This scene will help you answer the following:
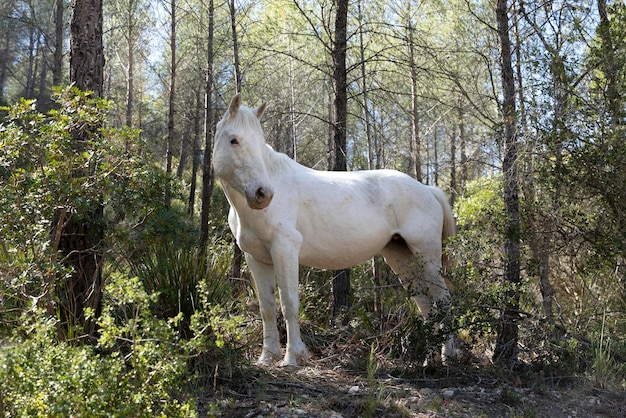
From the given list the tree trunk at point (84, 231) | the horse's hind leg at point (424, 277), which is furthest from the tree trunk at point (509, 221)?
the tree trunk at point (84, 231)

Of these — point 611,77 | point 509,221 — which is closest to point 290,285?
point 509,221

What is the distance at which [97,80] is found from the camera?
4.73 meters

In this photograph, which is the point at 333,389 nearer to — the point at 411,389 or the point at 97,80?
the point at 411,389

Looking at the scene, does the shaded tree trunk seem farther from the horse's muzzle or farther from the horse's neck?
the horse's muzzle

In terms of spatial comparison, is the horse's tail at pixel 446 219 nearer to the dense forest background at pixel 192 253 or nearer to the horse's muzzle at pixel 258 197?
the dense forest background at pixel 192 253

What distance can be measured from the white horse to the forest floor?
0.56m

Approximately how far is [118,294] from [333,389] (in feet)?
6.43

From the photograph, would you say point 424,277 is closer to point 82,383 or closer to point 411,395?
point 411,395

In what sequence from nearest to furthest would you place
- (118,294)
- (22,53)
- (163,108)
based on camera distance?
(118,294), (163,108), (22,53)

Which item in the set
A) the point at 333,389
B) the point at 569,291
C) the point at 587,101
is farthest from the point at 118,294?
the point at 569,291

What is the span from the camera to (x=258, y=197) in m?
4.43

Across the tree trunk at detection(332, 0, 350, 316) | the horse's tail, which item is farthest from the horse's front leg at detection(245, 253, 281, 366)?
the horse's tail

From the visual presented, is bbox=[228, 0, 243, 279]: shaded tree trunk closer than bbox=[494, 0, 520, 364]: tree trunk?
No

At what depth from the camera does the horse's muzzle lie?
442cm
